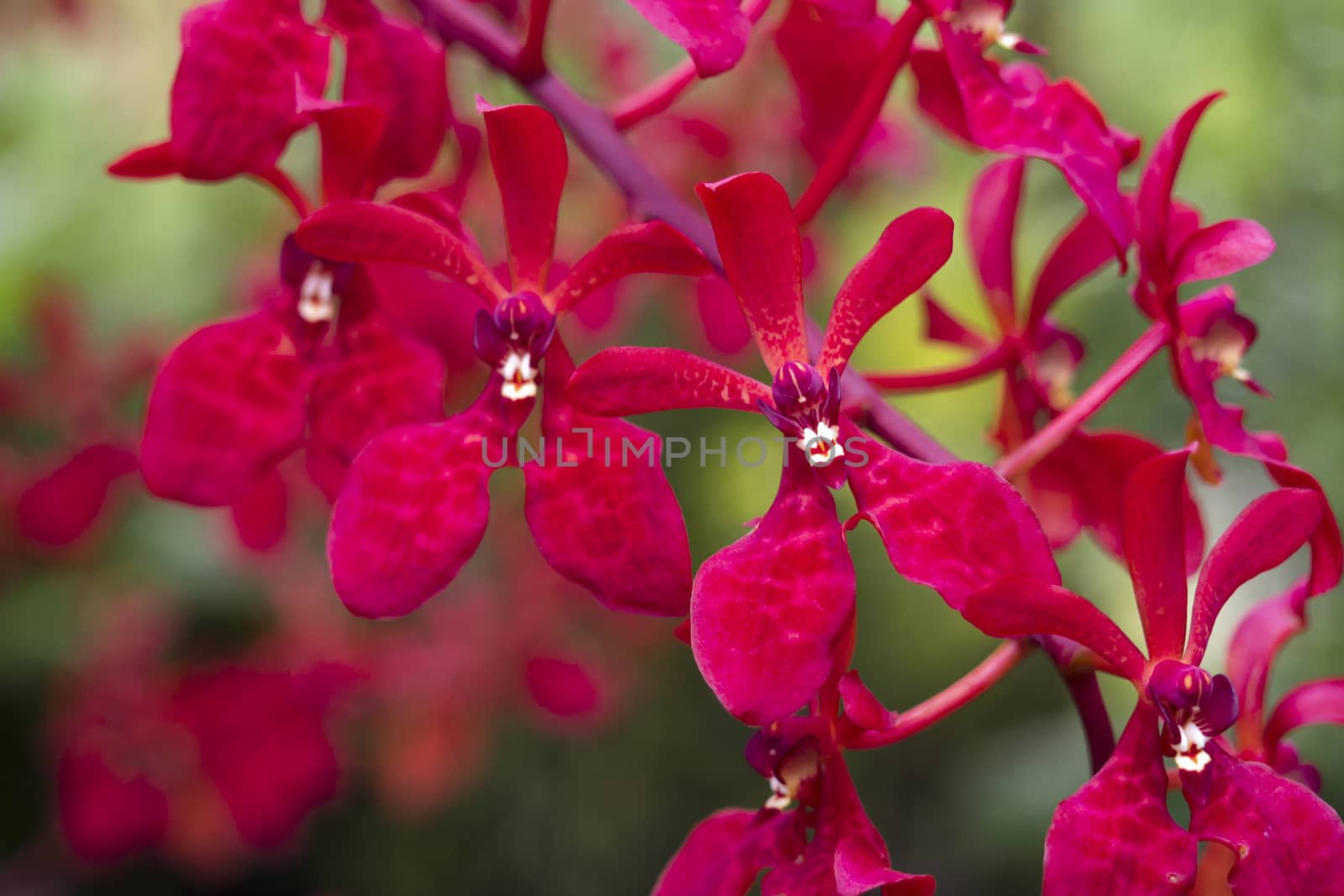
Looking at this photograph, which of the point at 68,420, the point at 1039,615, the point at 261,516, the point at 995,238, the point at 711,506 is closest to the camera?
the point at 1039,615

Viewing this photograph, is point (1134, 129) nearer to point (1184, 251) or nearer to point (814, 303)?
point (814, 303)

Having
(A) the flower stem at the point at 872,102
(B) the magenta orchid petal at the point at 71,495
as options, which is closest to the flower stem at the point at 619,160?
(A) the flower stem at the point at 872,102

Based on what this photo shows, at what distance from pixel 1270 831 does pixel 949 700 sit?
4.6 inches

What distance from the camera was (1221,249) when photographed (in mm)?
483

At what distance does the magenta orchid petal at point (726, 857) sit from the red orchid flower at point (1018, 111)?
0.28 metres

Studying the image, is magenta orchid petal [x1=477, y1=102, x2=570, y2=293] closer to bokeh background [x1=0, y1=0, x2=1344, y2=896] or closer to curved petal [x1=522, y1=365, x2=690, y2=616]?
curved petal [x1=522, y1=365, x2=690, y2=616]

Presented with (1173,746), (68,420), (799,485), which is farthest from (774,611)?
(68,420)

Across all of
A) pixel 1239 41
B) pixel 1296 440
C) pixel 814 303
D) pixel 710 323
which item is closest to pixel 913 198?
pixel 814 303

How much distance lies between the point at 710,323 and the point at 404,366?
1.84 ft

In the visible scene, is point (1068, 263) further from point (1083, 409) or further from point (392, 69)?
point (392, 69)

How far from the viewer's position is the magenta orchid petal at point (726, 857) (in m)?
0.48

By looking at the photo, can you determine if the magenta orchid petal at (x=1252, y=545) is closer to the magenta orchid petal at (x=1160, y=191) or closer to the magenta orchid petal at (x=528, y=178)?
the magenta orchid petal at (x=1160, y=191)

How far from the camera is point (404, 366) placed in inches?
19.3

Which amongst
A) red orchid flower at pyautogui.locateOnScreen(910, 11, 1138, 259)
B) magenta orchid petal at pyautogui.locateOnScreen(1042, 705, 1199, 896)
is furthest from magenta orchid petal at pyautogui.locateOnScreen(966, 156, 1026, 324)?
magenta orchid petal at pyautogui.locateOnScreen(1042, 705, 1199, 896)
